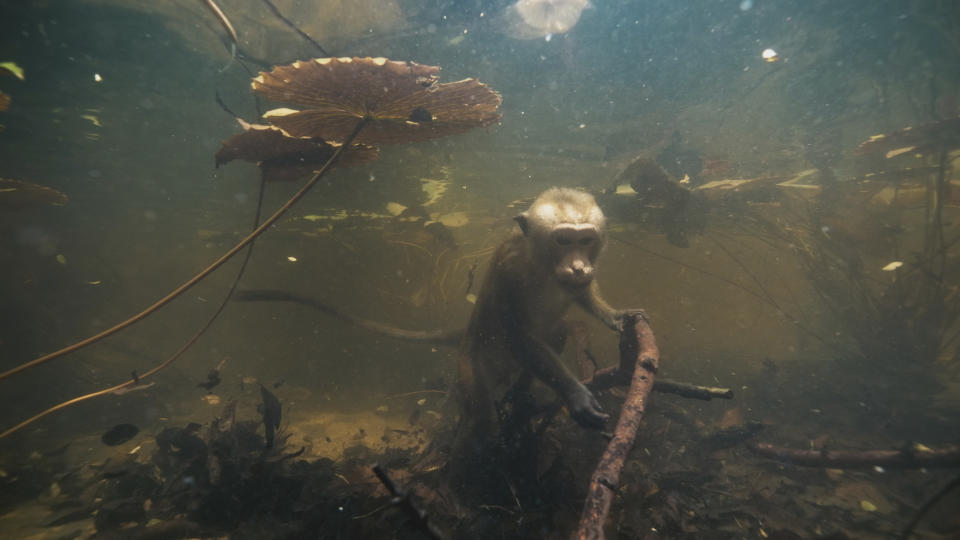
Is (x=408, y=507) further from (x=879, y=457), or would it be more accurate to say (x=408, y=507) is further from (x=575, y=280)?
(x=879, y=457)

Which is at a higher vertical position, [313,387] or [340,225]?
[340,225]

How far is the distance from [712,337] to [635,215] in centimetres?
974

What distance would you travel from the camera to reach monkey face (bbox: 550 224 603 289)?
417 cm

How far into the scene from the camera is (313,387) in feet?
53.5

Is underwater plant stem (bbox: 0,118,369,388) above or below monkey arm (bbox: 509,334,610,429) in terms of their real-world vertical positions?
above

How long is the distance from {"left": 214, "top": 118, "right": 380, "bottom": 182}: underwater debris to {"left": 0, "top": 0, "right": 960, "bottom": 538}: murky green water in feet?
7.75

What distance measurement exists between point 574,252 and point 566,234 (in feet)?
0.81

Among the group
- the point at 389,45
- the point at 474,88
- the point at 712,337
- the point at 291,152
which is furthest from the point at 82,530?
the point at 712,337

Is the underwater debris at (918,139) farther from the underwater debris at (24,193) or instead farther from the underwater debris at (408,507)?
the underwater debris at (24,193)

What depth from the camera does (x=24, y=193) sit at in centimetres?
1019

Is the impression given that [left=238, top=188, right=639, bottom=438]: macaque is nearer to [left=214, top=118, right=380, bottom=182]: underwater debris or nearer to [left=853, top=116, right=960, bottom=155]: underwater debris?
[left=214, top=118, right=380, bottom=182]: underwater debris

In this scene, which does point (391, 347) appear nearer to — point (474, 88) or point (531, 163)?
point (531, 163)

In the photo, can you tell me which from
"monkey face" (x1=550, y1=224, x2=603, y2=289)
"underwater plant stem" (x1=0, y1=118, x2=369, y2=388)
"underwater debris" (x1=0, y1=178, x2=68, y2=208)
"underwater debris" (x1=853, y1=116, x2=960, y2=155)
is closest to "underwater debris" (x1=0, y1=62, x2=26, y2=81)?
"underwater debris" (x1=0, y1=178, x2=68, y2=208)

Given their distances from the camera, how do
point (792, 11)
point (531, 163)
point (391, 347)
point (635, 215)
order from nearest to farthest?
point (792, 11), point (531, 163), point (635, 215), point (391, 347)
